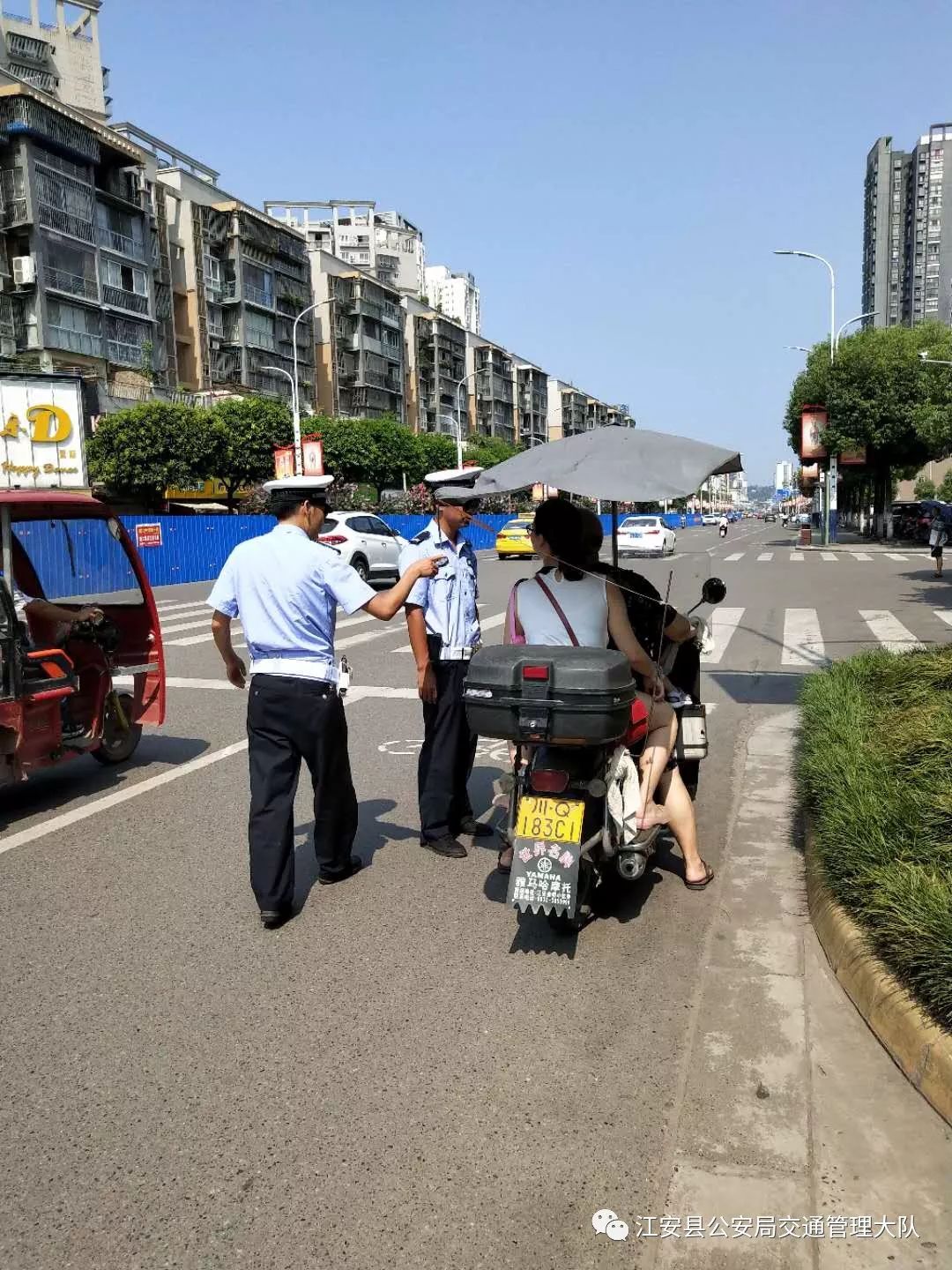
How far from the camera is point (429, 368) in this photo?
3898 inches

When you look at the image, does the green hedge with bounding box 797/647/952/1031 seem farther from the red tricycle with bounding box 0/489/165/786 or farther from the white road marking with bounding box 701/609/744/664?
the white road marking with bounding box 701/609/744/664

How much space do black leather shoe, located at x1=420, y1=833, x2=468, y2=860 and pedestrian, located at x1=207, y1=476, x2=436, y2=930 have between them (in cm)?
100

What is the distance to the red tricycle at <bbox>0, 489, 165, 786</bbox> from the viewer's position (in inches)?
227

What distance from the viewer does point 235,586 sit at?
14.2ft

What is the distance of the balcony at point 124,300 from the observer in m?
49.1

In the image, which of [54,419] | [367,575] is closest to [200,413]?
[367,575]

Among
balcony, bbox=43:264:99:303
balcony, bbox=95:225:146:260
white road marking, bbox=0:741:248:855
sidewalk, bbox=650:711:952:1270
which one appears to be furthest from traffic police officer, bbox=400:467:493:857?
balcony, bbox=95:225:146:260

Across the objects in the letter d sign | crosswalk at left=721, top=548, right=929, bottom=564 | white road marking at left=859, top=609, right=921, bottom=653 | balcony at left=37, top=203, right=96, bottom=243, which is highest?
balcony at left=37, top=203, right=96, bottom=243

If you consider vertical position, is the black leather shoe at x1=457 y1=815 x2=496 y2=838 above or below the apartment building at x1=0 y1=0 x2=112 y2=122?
below

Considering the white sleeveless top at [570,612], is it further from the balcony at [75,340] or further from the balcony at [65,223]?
the balcony at [65,223]

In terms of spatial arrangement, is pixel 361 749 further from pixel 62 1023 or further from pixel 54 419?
pixel 62 1023

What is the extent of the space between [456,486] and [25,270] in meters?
46.1

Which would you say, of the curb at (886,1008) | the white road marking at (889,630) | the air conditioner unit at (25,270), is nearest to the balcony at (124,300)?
the air conditioner unit at (25,270)

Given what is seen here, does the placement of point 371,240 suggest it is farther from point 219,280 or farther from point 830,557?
point 830,557
